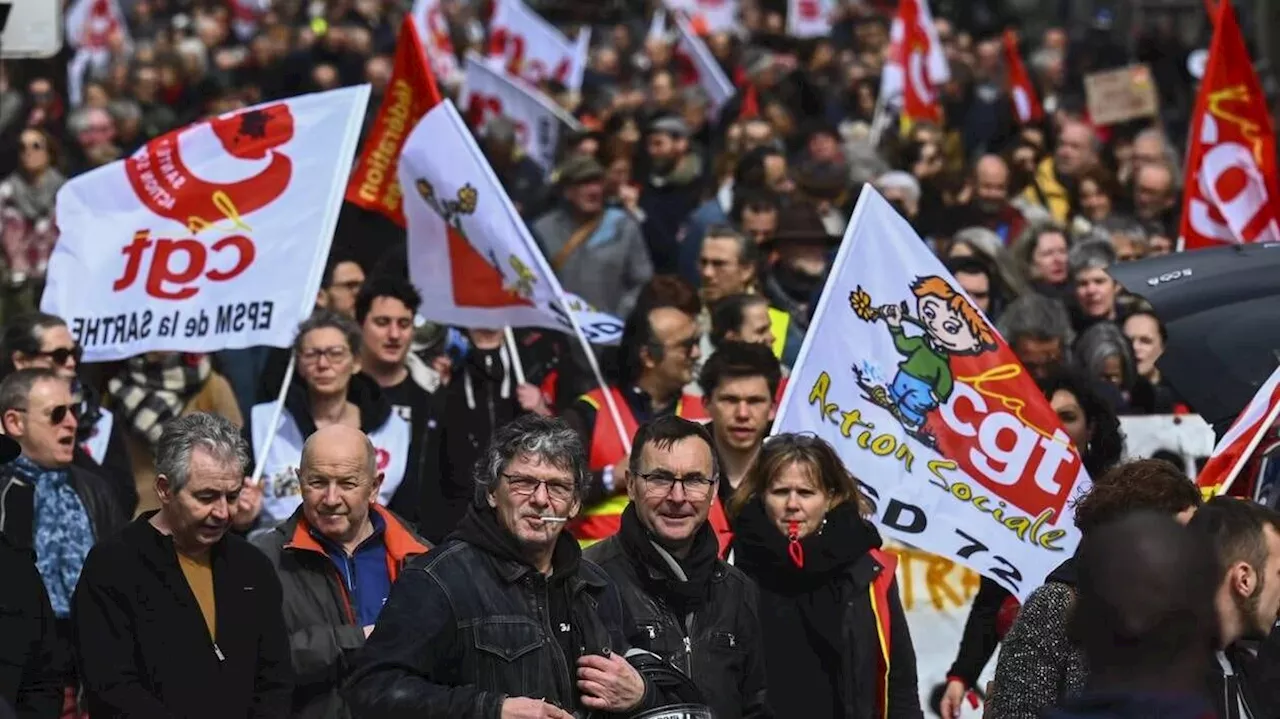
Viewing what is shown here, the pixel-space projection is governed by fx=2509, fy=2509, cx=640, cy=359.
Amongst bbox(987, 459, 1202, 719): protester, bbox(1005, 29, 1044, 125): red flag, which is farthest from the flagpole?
bbox(1005, 29, 1044, 125): red flag

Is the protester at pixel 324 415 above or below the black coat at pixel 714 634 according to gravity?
above

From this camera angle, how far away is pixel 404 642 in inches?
213

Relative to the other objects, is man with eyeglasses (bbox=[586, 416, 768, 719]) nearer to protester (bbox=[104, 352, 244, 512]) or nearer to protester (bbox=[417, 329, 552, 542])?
protester (bbox=[417, 329, 552, 542])

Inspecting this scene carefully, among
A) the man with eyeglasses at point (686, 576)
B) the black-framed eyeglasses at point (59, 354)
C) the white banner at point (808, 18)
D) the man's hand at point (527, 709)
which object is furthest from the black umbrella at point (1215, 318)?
the white banner at point (808, 18)

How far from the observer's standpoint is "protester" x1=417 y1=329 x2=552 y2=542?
8.79 m

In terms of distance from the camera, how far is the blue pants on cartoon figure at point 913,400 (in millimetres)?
7707

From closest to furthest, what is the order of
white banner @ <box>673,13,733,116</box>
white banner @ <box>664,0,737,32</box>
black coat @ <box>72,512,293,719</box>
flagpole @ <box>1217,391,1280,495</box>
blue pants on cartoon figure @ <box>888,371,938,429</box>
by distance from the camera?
black coat @ <box>72,512,293,719</box>, flagpole @ <box>1217,391,1280,495</box>, blue pants on cartoon figure @ <box>888,371,938,429</box>, white banner @ <box>673,13,733,116</box>, white banner @ <box>664,0,737,32</box>

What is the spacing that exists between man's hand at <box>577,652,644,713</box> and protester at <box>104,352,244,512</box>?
4.22 m

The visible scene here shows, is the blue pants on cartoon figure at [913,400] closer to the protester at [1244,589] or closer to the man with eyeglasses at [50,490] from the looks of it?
the protester at [1244,589]

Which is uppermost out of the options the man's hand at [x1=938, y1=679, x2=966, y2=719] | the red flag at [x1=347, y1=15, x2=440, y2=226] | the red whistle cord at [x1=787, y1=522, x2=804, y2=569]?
the red flag at [x1=347, y1=15, x2=440, y2=226]

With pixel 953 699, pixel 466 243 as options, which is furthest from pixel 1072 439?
pixel 466 243

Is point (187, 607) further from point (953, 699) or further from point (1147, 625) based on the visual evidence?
point (1147, 625)

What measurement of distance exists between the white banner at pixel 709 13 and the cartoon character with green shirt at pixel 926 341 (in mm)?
17510

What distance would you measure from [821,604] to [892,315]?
1.21 m
